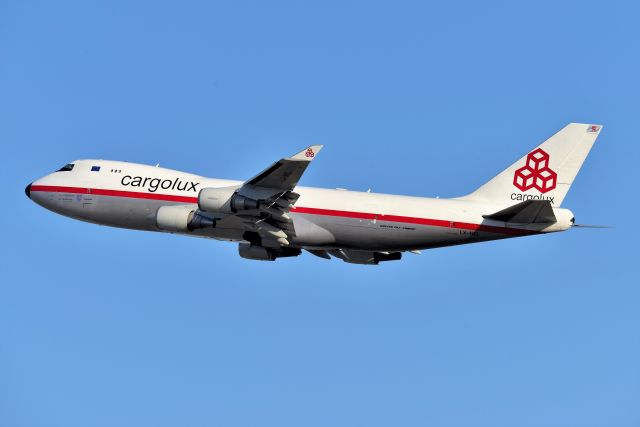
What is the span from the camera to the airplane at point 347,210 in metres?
54.0

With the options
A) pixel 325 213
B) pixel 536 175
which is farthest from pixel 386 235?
pixel 536 175

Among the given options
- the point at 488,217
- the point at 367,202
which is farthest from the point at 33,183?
the point at 488,217

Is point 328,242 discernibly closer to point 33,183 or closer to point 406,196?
point 406,196

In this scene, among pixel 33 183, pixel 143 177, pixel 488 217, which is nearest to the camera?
pixel 488 217

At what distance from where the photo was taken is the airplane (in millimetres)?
53969

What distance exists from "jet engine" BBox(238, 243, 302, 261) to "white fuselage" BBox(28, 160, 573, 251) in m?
1.09

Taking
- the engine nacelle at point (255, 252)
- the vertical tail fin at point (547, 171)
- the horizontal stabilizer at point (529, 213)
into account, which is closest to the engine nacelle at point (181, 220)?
the engine nacelle at point (255, 252)

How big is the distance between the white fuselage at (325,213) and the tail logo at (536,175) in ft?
7.16

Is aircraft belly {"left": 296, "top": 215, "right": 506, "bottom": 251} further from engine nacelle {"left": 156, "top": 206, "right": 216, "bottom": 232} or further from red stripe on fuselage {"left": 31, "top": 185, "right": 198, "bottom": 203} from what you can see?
red stripe on fuselage {"left": 31, "top": 185, "right": 198, "bottom": 203}

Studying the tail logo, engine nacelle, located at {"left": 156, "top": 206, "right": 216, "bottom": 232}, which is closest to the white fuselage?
engine nacelle, located at {"left": 156, "top": 206, "right": 216, "bottom": 232}

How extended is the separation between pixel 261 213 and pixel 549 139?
52.8 feet

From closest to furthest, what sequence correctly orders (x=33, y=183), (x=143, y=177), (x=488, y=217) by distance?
(x=488, y=217)
(x=143, y=177)
(x=33, y=183)

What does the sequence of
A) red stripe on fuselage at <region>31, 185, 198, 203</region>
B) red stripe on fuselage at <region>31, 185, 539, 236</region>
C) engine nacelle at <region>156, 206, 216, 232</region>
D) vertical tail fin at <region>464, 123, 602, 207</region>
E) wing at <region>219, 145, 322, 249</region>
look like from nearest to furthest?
wing at <region>219, 145, 322, 249</region> < red stripe on fuselage at <region>31, 185, 539, 236</region> < vertical tail fin at <region>464, 123, 602, 207</region> < engine nacelle at <region>156, 206, 216, 232</region> < red stripe on fuselage at <region>31, 185, 198, 203</region>

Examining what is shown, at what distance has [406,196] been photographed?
5741 cm
